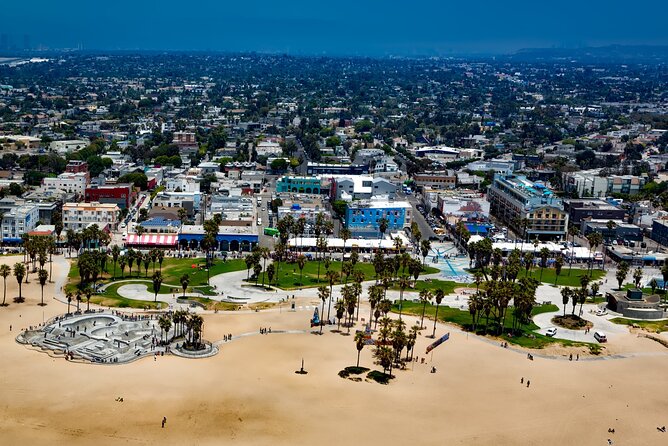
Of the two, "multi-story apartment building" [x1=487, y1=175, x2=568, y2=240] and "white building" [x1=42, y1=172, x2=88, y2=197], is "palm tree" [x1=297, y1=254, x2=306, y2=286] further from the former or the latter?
"white building" [x1=42, y1=172, x2=88, y2=197]

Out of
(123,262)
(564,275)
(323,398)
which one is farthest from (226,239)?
(323,398)

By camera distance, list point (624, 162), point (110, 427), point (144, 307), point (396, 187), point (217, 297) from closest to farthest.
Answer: point (110, 427) → point (144, 307) → point (217, 297) → point (396, 187) → point (624, 162)

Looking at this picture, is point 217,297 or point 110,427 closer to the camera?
Answer: point 110,427

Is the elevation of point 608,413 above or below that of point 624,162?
below

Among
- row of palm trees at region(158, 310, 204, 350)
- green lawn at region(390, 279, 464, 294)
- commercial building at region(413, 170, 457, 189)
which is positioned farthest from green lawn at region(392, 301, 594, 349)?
commercial building at region(413, 170, 457, 189)

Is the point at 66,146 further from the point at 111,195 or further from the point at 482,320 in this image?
the point at 482,320

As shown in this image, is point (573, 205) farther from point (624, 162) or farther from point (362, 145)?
point (362, 145)

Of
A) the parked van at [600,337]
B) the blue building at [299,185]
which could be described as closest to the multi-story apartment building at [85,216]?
the blue building at [299,185]

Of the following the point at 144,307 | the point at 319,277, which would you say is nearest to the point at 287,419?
the point at 144,307
